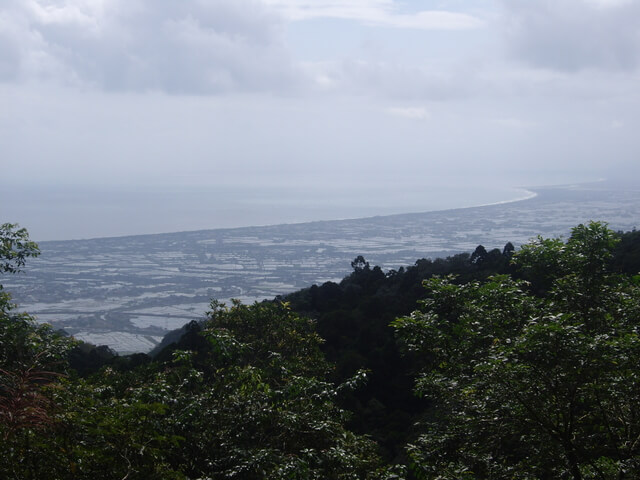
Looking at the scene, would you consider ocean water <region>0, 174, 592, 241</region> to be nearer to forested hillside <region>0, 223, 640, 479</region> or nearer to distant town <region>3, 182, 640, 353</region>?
distant town <region>3, 182, 640, 353</region>

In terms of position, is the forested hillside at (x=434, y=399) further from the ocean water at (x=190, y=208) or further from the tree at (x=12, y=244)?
the ocean water at (x=190, y=208)

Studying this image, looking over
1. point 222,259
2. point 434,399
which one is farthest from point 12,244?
point 222,259

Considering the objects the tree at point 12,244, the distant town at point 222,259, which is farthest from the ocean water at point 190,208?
the tree at point 12,244

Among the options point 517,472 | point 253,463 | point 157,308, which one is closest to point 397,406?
point 517,472

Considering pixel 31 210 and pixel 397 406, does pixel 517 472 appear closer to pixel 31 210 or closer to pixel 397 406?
pixel 397 406

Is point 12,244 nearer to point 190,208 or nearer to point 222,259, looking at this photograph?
point 222,259

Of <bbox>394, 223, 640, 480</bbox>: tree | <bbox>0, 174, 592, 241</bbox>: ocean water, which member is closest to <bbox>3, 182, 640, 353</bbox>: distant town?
<bbox>0, 174, 592, 241</bbox>: ocean water
